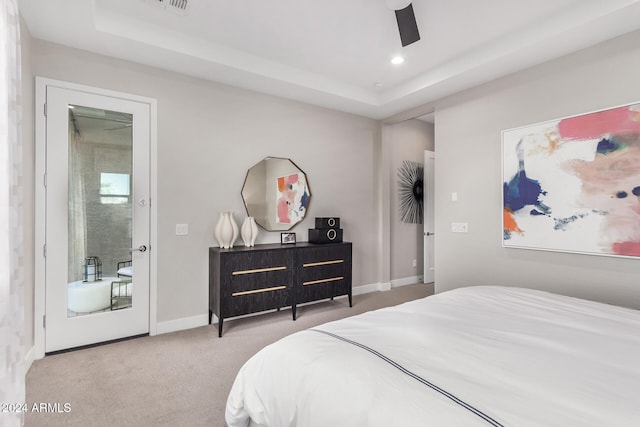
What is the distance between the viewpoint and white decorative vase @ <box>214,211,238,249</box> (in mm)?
3180

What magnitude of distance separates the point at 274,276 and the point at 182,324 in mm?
1045

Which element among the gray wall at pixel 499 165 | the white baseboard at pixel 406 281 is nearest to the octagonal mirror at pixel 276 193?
the gray wall at pixel 499 165

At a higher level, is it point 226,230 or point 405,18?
point 405,18

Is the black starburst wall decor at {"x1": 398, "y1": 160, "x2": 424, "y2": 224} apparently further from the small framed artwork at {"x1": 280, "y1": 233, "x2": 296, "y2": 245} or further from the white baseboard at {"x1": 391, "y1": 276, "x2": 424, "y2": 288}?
the small framed artwork at {"x1": 280, "y1": 233, "x2": 296, "y2": 245}

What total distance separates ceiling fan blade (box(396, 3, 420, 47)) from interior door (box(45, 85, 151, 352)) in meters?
2.42

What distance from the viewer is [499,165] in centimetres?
314

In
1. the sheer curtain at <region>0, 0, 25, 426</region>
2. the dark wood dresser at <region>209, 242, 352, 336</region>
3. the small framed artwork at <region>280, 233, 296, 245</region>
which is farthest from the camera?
the small framed artwork at <region>280, 233, 296, 245</region>

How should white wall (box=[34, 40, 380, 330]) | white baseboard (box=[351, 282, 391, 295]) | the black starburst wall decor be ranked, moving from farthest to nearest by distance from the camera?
the black starburst wall decor, white baseboard (box=[351, 282, 391, 295]), white wall (box=[34, 40, 380, 330])

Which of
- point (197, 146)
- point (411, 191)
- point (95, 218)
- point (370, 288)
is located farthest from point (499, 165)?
point (95, 218)

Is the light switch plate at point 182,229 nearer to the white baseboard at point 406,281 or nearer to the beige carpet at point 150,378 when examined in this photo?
the beige carpet at point 150,378

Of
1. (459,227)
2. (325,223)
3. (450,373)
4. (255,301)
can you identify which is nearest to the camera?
(450,373)

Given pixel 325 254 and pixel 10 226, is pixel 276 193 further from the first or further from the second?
pixel 10 226

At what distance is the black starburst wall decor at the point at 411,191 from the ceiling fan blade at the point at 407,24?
9.48 feet

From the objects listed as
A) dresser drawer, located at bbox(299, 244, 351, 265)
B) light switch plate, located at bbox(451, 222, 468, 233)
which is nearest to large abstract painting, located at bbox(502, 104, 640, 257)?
light switch plate, located at bbox(451, 222, 468, 233)
